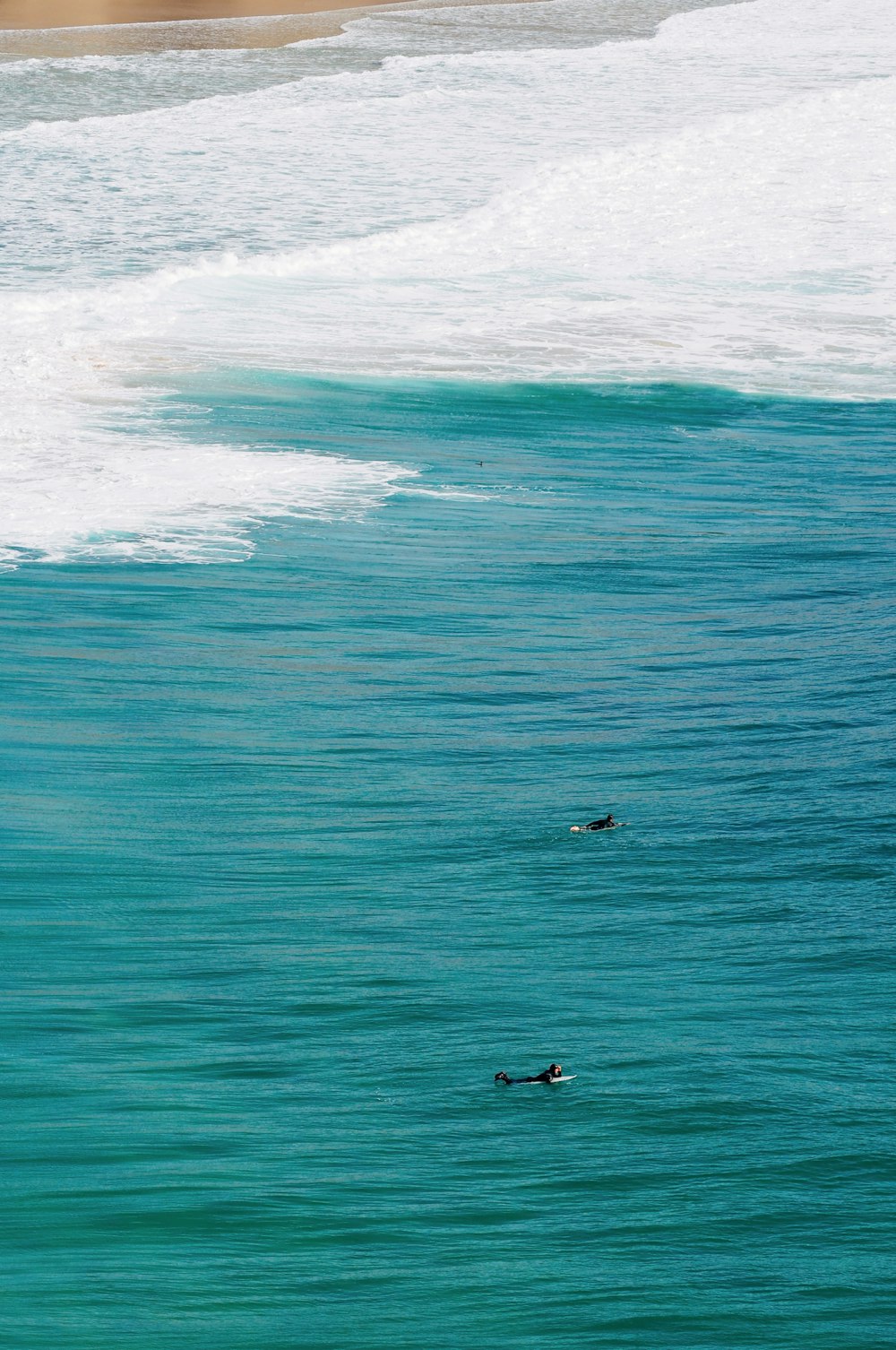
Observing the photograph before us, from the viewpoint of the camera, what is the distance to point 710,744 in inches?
369

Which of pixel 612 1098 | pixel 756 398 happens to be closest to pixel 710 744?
pixel 612 1098

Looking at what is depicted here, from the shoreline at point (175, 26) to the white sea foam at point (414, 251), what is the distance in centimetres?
544

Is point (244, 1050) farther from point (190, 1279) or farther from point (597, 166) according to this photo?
point (597, 166)

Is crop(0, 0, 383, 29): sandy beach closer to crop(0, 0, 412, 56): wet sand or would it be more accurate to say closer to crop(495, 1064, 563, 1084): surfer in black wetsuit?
crop(0, 0, 412, 56): wet sand

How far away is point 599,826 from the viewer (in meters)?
8.45

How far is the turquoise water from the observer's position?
5.87m

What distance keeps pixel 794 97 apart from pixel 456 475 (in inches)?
784

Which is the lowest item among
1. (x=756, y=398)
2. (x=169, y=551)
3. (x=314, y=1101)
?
(x=314, y=1101)

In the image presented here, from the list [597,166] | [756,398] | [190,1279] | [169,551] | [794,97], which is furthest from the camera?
[794,97]

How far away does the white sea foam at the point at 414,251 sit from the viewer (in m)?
14.2

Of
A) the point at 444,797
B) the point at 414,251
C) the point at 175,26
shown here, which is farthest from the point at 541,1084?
the point at 175,26

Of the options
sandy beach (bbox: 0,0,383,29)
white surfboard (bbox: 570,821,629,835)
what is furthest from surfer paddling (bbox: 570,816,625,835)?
sandy beach (bbox: 0,0,383,29)

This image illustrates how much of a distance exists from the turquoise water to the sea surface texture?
2 centimetres

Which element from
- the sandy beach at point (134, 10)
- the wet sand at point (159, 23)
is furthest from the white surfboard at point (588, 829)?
the sandy beach at point (134, 10)
